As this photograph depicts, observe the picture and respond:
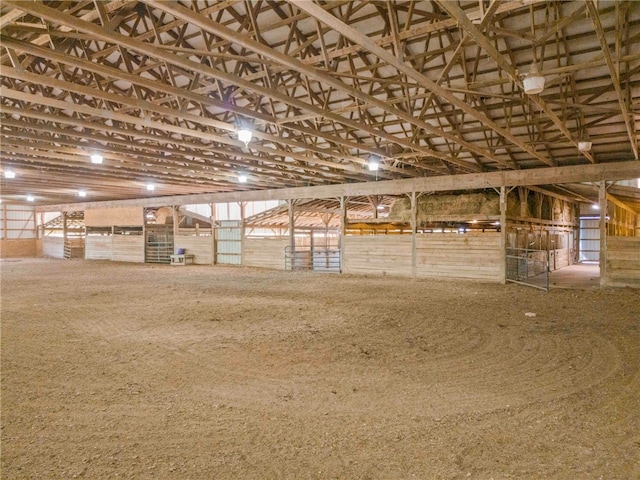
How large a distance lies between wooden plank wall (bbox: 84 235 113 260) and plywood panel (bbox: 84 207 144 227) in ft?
2.58

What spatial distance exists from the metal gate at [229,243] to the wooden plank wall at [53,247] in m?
13.8

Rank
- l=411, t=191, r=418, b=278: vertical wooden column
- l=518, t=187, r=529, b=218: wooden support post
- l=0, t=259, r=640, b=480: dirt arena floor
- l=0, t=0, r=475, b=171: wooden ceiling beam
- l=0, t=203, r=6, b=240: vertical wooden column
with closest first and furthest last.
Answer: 1. l=0, t=259, r=640, b=480: dirt arena floor
2. l=0, t=0, r=475, b=171: wooden ceiling beam
3. l=518, t=187, r=529, b=218: wooden support post
4. l=411, t=191, r=418, b=278: vertical wooden column
5. l=0, t=203, r=6, b=240: vertical wooden column

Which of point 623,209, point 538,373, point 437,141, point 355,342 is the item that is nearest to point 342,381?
point 355,342

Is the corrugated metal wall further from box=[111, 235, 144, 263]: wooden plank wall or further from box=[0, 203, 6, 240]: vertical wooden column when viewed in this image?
box=[111, 235, 144, 263]: wooden plank wall

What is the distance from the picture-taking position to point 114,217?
22172mm

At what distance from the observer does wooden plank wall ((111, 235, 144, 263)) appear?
21156 millimetres

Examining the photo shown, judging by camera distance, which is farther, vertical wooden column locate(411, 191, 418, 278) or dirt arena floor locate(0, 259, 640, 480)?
vertical wooden column locate(411, 191, 418, 278)

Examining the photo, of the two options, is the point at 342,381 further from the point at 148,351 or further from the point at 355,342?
the point at 148,351

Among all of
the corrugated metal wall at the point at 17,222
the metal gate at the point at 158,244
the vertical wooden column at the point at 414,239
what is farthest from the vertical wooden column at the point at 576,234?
the corrugated metal wall at the point at 17,222

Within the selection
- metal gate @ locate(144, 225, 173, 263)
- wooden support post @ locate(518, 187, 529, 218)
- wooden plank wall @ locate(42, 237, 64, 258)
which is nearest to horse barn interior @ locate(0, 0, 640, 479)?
wooden support post @ locate(518, 187, 529, 218)

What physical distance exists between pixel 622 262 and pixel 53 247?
30502 millimetres

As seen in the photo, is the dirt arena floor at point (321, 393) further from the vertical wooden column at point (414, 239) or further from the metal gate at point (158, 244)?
the metal gate at point (158, 244)

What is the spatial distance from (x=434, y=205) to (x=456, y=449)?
11.4 meters

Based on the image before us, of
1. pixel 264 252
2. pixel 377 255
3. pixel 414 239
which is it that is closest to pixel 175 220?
pixel 264 252
